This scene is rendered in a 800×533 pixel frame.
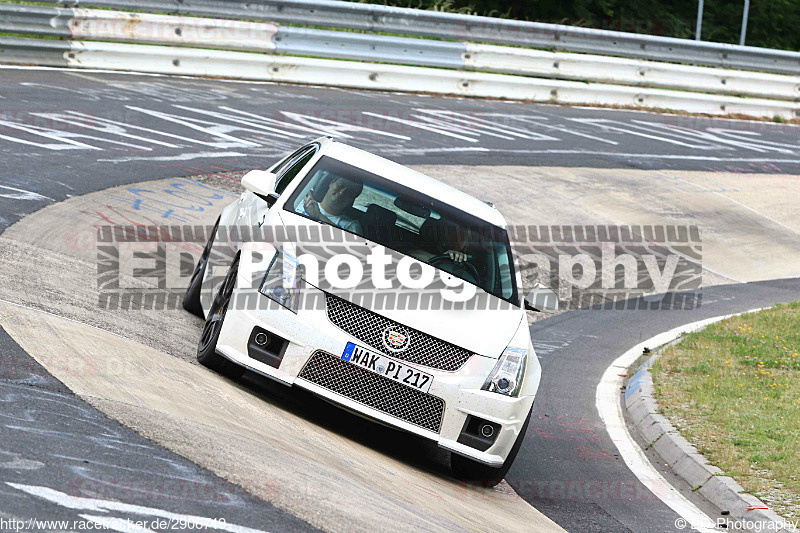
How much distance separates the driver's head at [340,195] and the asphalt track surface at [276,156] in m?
2.28

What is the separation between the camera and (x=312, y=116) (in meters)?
17.7

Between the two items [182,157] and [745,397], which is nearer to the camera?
[745,397]

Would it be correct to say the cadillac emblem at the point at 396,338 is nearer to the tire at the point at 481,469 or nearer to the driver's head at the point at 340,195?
the tire at the point at 481,469

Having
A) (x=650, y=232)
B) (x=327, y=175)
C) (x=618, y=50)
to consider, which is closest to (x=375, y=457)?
(x=327, y=175)

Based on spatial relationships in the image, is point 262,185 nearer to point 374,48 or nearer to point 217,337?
point 217,337

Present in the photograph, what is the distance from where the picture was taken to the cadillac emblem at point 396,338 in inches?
247

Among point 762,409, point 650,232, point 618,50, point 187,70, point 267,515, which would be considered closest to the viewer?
point 267,515

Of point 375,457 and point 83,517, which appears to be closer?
point 83,517

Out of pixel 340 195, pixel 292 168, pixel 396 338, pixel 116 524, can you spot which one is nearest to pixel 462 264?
pixel 340 195

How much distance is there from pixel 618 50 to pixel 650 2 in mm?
15617

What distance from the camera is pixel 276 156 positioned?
1495 centimetres

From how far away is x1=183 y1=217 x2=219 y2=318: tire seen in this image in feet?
27.4

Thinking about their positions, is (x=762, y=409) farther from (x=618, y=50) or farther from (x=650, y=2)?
(x=650, y=2)

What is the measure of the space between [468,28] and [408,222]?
15.0 m
